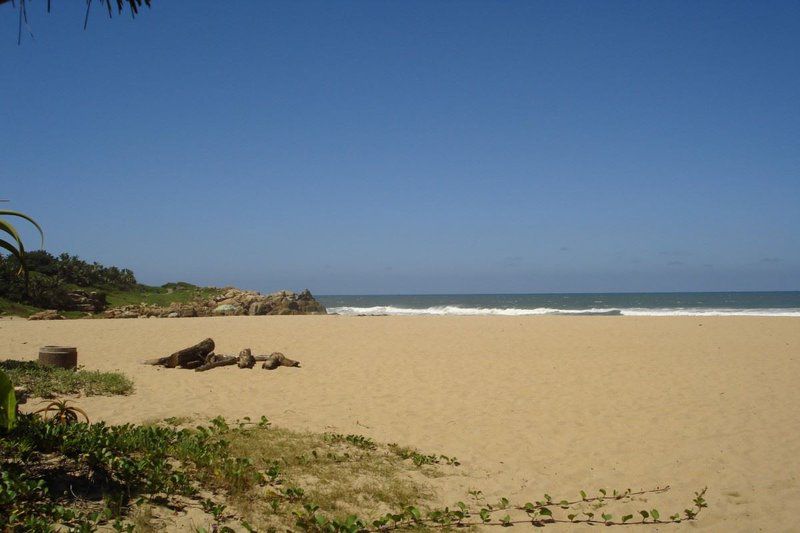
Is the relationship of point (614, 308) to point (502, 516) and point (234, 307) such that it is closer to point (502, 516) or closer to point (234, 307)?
point (234, 307)

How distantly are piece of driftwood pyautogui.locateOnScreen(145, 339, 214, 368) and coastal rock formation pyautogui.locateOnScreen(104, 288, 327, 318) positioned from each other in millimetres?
16424

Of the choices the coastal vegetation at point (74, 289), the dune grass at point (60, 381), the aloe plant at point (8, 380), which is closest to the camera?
the aloe plant at point (8, 380)

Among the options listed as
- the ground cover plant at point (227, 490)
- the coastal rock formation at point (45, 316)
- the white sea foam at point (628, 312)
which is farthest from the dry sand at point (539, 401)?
the white sea foam at point (628, 312)

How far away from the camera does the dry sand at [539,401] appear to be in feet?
19.3

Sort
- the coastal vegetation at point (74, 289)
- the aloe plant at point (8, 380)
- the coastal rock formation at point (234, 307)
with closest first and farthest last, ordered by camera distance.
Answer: the aloe plant at point (8, 380)
the coastal vegetation at point (74, 289)
the coastal rock formation at point (234, 307)

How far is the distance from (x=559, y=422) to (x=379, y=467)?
3599 mm

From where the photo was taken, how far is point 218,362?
39.4 ft

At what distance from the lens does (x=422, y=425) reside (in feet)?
25.9

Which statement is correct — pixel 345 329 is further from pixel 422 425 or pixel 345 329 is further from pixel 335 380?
pixel 422 425

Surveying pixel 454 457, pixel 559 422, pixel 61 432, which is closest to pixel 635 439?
pixel 559 422

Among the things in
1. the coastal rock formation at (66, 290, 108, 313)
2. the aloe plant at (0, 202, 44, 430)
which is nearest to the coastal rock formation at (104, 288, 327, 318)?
the coastal rock formation at (66, 290, 108, 313)

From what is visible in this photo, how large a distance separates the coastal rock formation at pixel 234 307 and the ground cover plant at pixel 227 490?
946 inches

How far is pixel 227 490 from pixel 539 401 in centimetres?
631

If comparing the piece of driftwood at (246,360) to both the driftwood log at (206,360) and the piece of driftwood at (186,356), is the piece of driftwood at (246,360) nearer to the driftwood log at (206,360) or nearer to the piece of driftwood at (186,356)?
the driftwood log at (206,360)
